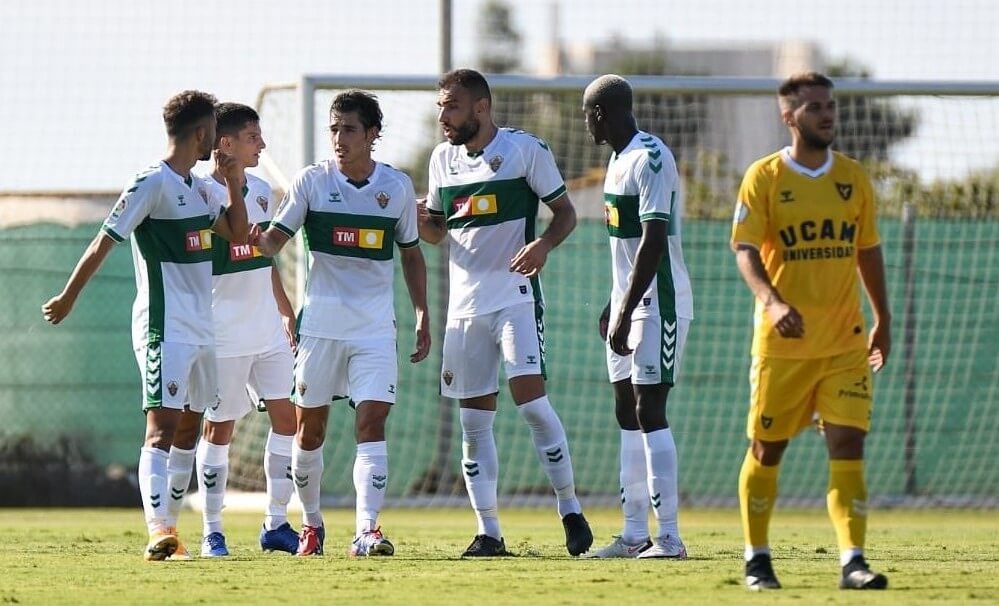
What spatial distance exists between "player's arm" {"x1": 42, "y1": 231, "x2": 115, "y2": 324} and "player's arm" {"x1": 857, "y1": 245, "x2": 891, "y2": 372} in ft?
12.5

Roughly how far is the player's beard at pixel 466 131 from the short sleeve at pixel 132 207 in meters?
1.69

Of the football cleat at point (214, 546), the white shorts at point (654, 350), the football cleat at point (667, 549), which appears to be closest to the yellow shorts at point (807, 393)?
the white shorts at point (654, 350)

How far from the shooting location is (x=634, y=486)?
9.26 meters

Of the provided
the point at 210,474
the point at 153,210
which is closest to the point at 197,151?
the point at 153,210

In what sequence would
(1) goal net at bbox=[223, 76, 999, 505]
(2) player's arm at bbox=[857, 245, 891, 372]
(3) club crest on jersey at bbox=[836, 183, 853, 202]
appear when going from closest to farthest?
(3) club crest on jersey at bbox=[836, 183, 853, 202] → (2) player's arm at bbox=[857, 245, 891, 372] → (1) goal net at bbox=[223, 76, 999, 505]

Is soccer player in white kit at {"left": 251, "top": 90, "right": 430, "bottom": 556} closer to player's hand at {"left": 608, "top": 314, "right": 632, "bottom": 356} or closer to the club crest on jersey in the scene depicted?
player's hand at {"left": 608, "top": 314, "right": 632, "bottom": 356}

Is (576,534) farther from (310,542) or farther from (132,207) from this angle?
(132,207)

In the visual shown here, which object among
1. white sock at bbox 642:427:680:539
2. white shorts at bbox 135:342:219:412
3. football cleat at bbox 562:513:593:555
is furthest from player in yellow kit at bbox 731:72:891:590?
white shorts at bbox 135:342:219:412

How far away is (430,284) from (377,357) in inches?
290

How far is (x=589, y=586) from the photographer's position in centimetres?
734

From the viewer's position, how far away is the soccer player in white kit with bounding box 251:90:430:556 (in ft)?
30.0

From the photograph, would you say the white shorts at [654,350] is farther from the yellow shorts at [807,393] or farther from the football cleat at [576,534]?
the yellow shorts at [807,393]

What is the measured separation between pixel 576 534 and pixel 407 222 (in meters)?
2.00

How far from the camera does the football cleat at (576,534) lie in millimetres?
9203
